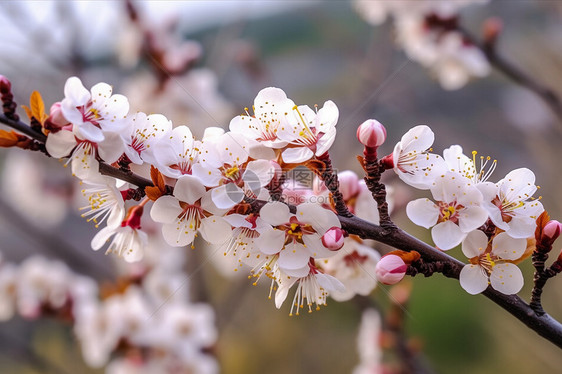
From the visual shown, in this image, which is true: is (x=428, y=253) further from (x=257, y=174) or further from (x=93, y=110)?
(x=93, y=110)

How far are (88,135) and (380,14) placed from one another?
1.84 meters

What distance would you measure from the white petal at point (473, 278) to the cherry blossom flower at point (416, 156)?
150mm

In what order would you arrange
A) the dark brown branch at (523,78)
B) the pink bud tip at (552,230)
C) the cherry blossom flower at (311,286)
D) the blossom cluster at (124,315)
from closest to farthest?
the pink bud tip at (552,230)
the cherry blossom flower at (311,286)
the dark brown branch at (523,78)
the blossom cluster at (124,315)

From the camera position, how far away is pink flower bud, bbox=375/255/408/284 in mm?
749

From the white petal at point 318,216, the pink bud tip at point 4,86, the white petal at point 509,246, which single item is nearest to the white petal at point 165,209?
the white petal at point 318,216

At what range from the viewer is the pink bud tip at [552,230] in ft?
2.35

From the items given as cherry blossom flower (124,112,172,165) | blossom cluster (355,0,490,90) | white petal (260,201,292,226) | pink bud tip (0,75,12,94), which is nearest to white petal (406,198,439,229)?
white petal (260,201,292,226)

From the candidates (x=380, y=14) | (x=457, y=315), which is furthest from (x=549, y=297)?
(x=380, y=14)

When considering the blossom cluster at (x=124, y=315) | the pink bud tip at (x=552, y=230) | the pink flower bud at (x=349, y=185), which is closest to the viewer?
the pink bud tip at (x=552, y=230)

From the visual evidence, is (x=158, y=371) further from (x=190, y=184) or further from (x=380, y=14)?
(x=380, y=14)

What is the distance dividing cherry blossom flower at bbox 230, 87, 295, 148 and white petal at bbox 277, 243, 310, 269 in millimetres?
189

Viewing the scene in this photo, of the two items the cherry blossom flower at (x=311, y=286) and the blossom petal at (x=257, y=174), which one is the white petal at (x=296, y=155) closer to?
the blossom petal at (x=257, y=174)

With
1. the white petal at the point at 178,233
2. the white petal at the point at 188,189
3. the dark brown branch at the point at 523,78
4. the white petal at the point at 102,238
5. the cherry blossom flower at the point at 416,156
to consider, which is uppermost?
the dark brown branch at the point at 523,78

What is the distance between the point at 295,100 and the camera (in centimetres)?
191
